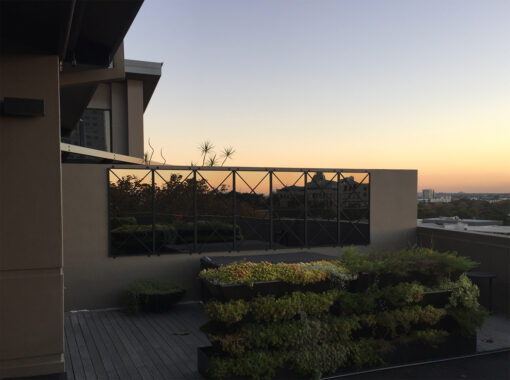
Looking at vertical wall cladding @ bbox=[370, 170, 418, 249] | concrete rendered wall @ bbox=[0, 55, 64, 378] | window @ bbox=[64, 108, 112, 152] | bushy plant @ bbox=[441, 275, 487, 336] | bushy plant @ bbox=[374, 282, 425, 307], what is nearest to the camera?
concrete rendered wall @ bbox=[0, 55, 64, 378]

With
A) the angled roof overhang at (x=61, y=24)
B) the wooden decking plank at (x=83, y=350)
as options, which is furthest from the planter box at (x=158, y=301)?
the angled roof overhang at (x=61, y=24)

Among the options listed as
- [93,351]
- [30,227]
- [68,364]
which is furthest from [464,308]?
[30,227]

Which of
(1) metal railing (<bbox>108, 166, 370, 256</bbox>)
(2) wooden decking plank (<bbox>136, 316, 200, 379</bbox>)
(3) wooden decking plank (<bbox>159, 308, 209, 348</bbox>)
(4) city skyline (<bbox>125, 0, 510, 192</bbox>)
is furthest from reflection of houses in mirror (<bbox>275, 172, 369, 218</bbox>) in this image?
(2) wooden decking plank (<bbox>136, 316, 200, 379</bbox>)

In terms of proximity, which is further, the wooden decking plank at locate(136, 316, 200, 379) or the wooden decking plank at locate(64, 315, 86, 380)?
the wooden decking plank at locate(136, 316, 200, 379)

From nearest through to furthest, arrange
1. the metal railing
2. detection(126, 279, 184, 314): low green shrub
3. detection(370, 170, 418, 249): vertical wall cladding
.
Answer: detection(126, 279, 184, 314): low green shrub, the metal railing, detection(370, 170, 418, 249): vertical wall cladding

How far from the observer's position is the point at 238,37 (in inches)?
537

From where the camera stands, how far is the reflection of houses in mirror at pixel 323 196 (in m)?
9.29

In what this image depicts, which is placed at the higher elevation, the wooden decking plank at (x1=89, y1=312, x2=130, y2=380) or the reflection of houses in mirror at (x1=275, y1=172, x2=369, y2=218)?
the reflection of houses in mirror at (x1=275, y1=172, x2=369, y2=218)

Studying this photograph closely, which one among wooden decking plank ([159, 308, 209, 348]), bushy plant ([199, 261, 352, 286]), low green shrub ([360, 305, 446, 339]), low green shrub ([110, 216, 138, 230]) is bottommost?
Answer: wooden decking plank ([159, 308, 209, 348])

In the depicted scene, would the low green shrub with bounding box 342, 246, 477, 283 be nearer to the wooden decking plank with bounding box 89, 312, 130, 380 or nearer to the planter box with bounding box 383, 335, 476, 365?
the planter box with bounding box 383, 335, 476, 365

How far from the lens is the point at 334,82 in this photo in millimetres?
13508

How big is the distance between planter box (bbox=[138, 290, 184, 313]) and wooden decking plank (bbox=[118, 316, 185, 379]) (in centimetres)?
35

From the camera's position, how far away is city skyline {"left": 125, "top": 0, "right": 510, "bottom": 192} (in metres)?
10.8

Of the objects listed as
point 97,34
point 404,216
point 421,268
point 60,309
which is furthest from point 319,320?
point 404,216
